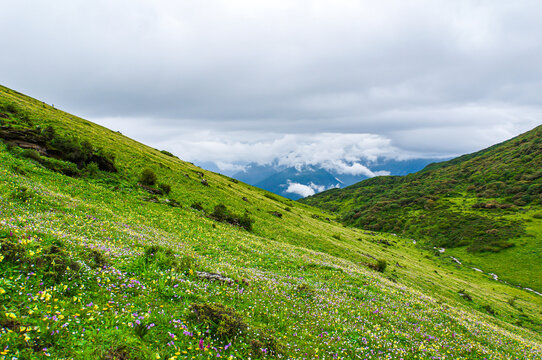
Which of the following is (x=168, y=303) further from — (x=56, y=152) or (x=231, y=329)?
(x=56, y=152)

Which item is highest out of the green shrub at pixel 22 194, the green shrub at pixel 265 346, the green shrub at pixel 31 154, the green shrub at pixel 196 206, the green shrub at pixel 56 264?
the green shrub at pixel 56 264

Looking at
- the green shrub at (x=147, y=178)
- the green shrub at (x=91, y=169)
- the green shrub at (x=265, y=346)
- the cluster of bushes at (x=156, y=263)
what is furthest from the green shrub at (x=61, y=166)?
the green shrub at (x=265, y=346)

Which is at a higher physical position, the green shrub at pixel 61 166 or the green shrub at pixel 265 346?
the green shrub at pixel 265 346

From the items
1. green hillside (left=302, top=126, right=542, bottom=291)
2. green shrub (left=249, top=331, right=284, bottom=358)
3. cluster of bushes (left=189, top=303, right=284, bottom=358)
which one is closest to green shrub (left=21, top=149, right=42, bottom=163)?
cluster of bushes (left=189, top=303, right=284, bottom=358)

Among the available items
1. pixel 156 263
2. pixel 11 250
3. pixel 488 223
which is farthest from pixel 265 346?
pixel 488 223

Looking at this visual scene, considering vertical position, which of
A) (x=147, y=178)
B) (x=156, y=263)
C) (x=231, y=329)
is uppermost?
(x=231, y=329)

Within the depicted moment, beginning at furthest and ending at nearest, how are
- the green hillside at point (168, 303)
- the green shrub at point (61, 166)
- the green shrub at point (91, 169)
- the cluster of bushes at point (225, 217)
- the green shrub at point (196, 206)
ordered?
the green shrub at point (196, 206) < the cluster of bushes at point (225, 217) < the green shrub at point (91, 169) < the green shrub at point (61, 166) < the green hillside at point (168, 303)

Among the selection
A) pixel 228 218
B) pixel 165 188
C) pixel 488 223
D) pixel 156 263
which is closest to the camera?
pixel 156 263

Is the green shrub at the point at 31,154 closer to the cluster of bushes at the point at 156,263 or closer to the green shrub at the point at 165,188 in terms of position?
the green shrub at the point at 165,188

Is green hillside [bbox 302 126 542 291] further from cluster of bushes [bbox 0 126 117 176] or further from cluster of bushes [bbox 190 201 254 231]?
cluster of bushes [bbox 0 126 117 176]

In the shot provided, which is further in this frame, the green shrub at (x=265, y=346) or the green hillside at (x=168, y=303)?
the green shrub at (x=265, y=346)

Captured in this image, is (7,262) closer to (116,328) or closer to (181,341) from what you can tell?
(116,328)

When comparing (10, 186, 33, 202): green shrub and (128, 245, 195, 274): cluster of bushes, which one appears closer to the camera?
(128, 245, 195, 274): cluster of bushes

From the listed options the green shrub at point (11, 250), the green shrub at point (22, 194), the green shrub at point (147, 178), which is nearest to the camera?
the green shrub at point (11, 250)
